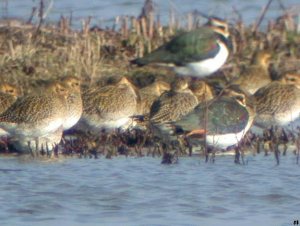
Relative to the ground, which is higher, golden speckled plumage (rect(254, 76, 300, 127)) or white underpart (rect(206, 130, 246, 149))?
golden speckled plumage (rect(254, 76, 300, 127))

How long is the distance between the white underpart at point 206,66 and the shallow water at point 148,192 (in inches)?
180

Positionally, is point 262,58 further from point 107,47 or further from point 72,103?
point 72,103

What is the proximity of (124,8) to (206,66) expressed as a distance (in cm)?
471

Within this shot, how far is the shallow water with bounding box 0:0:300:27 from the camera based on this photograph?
1998cm

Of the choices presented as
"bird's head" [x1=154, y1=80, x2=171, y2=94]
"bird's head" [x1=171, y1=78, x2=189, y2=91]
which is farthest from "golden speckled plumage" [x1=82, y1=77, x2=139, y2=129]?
"bird's head" [x1=154, y1=80, x2=171, y2=94]

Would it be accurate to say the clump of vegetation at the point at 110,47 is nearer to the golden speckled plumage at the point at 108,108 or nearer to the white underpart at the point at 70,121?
the golden speckled plumage at the point at 108,108

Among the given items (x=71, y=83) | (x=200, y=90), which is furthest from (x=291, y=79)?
(x=71, y=83)

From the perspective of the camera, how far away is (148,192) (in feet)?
33.9

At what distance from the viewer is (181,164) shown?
11555mm

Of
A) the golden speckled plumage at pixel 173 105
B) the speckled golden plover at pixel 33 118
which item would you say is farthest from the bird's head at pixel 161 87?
the speckled golden plover at pixel 33 118

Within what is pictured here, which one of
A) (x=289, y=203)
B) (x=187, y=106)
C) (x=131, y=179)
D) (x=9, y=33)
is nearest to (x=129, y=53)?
(x=9, y=33)

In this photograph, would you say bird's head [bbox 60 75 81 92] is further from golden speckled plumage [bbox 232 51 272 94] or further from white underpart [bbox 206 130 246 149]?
golden speckled plumage [bbox 232 51 272 94]

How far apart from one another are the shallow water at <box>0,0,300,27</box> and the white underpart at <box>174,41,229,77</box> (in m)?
2.72

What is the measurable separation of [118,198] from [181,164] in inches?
62.6
